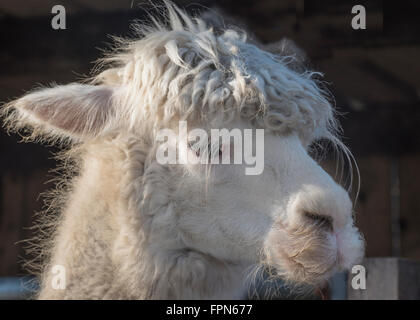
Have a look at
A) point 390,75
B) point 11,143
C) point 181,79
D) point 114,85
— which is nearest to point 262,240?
point 181,79

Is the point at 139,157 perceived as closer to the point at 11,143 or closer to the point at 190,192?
the point at 190,192

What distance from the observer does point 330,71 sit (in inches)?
215

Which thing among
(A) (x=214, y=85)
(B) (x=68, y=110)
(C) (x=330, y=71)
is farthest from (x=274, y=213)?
(C) (x=330, y=71)

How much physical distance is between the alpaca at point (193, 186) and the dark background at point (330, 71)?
0.93 m

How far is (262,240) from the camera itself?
2064 mm

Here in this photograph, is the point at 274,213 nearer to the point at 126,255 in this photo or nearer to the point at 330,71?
the point at 126,255

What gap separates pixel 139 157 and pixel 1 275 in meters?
4.83

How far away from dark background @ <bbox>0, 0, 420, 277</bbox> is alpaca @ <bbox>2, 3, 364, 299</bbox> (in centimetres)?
93

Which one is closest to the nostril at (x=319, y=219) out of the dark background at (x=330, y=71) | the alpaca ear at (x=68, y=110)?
the alpaca ear at (x=68, y=110)

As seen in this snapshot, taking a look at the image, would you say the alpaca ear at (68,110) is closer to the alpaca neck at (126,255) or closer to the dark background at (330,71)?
the alpaca neck at (126,255)

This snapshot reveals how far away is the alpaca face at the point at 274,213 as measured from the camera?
1.96 metres

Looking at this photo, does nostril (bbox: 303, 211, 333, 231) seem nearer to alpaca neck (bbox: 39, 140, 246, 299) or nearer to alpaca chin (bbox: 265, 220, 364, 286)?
alpaca chin (bbox: 265, 220, 364, 286)

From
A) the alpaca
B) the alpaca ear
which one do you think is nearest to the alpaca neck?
the alpaca

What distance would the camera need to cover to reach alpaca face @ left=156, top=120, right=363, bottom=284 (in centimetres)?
196
